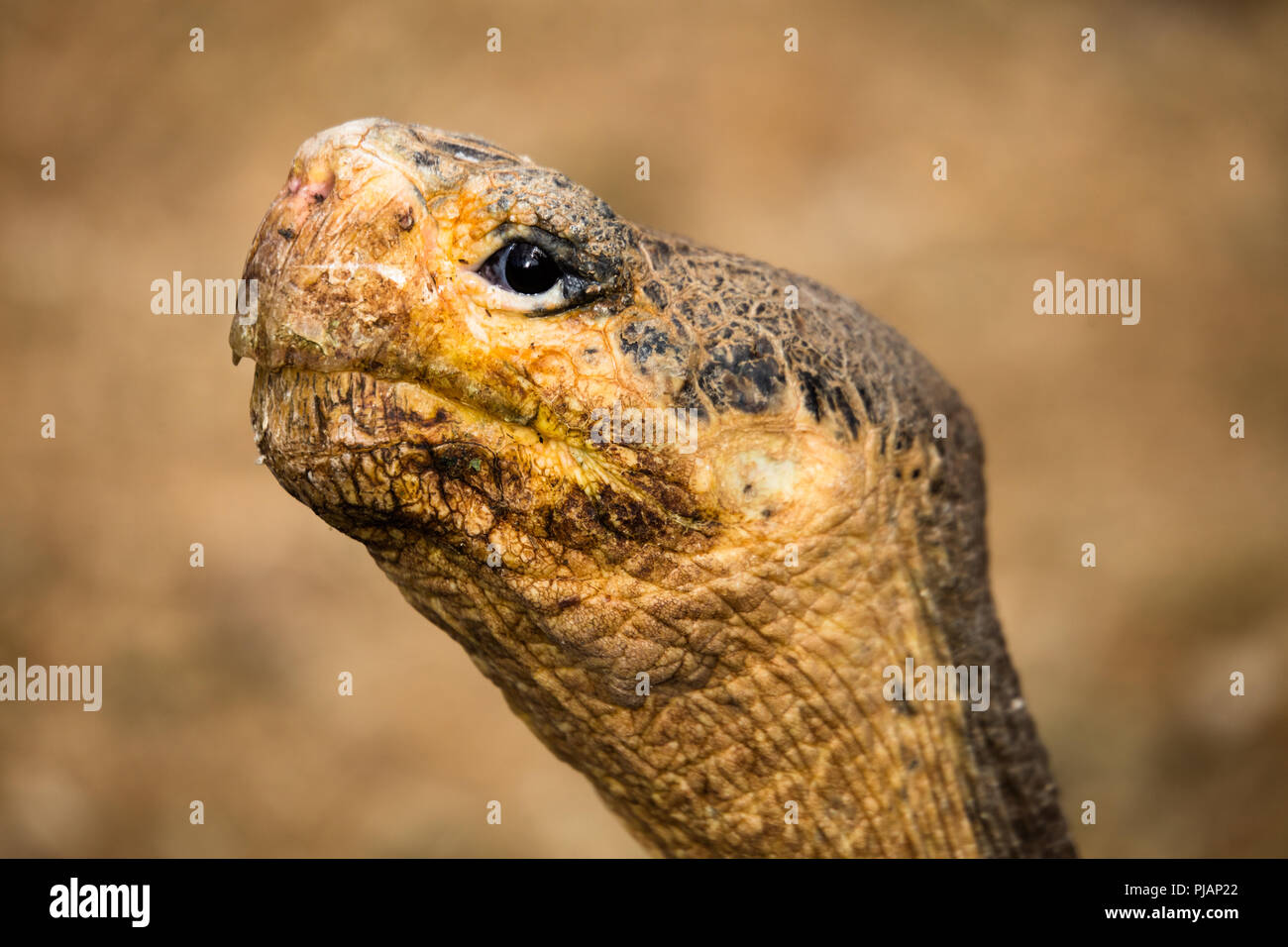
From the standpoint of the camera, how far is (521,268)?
2035 millimetres

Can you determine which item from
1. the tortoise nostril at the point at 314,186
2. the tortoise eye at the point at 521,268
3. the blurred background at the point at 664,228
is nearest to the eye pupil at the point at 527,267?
the tortoise eye at the point at 521,268

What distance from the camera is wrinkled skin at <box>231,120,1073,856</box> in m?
2.00

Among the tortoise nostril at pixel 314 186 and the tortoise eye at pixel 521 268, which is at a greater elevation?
the tortoise nostril at pixel 314 186

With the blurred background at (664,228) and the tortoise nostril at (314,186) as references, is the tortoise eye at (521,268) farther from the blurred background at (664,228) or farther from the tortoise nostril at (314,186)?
the blurred background at (664,228)

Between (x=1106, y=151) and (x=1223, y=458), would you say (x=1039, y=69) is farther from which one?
(x=1223, y=458)

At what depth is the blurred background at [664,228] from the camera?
8.39 metres

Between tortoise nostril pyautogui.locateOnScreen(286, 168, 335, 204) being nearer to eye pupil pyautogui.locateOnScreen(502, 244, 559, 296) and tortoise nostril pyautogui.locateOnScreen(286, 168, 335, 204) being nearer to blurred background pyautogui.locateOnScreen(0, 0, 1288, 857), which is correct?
eye pupil pyautogui.locateOnScreen(502, 244, 559, 296)

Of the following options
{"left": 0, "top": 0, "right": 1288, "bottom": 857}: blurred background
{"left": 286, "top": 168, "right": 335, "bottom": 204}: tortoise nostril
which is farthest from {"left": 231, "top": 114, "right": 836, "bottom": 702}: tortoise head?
{"left": 0, "top": 0, "right": 1288, "bottom": 857}: blurred background

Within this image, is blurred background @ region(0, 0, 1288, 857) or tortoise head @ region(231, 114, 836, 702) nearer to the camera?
tortoise head @ region(231, 114, 836, 702)

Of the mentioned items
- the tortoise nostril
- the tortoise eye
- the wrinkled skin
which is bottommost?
the wrinkled skin

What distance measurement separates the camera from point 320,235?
6.48 ft

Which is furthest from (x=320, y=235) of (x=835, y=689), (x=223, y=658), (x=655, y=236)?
(x=223, y=658)

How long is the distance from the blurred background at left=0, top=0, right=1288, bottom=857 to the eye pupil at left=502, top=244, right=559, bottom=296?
22.5 ft

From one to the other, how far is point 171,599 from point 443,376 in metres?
7.25
